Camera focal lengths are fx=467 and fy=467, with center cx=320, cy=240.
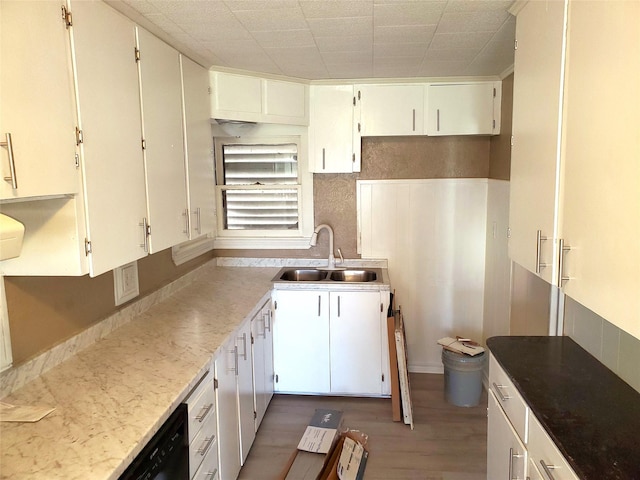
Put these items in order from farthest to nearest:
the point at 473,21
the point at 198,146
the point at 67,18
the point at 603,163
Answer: the point at 198,146, the point at 473,21, the point at 67,18, the point at 603,163

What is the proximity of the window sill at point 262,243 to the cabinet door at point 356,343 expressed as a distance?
70cm

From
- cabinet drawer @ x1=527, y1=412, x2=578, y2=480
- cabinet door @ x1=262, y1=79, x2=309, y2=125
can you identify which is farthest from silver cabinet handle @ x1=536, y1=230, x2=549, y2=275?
cabinet door @ x1=262, y1=79, x2=309, y2=125

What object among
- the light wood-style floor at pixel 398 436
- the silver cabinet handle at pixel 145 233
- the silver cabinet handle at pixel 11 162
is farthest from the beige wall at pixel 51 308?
the light wood-style floor at pixel 398 436

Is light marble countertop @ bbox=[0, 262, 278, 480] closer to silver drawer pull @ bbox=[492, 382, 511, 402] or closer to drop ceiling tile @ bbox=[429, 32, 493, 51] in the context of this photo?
silver drawer pull @ bbox=[492, 382, 511, 402]

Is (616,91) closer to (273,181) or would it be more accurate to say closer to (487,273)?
(487,273)

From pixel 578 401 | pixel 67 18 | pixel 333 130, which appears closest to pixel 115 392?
pixel 67 18

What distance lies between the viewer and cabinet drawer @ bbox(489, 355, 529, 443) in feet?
5.42

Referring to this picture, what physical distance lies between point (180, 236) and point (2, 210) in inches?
40.5

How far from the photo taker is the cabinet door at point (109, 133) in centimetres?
165

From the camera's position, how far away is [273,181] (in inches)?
150

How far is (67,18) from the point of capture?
154 cm

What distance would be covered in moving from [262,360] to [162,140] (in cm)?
152

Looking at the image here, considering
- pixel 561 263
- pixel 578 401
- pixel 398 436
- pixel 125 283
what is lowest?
pixel 398 436

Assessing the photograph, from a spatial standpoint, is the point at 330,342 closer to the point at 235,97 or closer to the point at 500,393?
the point at 500,393
